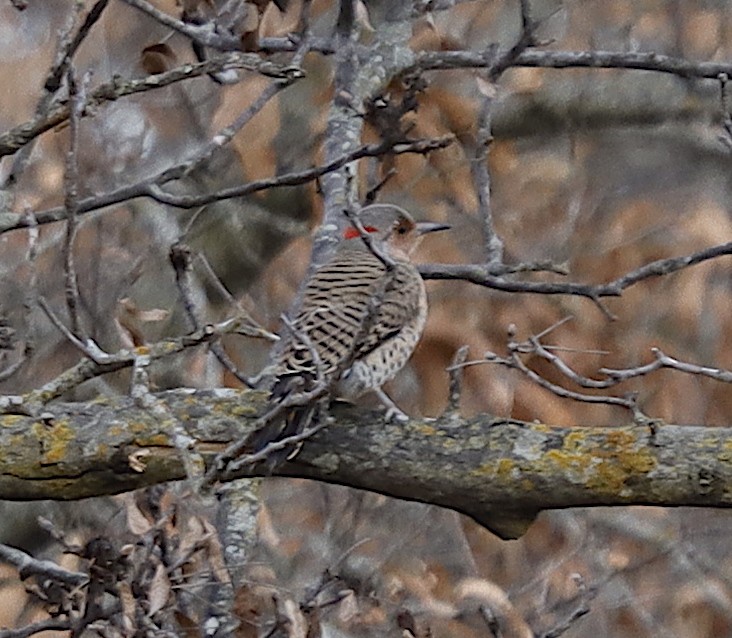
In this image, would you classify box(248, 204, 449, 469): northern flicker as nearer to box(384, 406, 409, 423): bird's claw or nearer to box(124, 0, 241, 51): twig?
box(384, 406, 409, 423): bird's claw

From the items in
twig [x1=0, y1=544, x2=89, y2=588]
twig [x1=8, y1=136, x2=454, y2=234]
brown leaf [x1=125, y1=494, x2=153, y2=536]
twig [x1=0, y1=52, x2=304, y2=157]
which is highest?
twig [x1=0, y1=52, x2=304, y2=157]

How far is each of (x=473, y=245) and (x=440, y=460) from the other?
3.85 meters

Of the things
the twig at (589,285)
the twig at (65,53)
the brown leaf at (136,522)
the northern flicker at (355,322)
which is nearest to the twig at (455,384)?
the northern flicker at (355,322)

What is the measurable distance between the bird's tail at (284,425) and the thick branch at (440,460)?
53mm

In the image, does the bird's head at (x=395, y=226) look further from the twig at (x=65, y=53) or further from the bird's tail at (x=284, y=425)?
the twig at (x=65, y=53)

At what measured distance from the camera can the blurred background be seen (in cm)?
628

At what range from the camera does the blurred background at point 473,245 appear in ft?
20.6

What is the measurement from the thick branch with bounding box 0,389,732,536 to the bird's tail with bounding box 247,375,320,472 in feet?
0.17

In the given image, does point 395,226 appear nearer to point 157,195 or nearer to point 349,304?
point 349,304

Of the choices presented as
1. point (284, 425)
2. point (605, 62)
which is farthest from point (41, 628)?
point (605, 62)

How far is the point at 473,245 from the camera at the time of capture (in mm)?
7348

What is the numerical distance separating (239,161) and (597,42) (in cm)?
196

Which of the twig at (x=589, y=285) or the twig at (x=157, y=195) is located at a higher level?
the twig at (x=157, y=195)

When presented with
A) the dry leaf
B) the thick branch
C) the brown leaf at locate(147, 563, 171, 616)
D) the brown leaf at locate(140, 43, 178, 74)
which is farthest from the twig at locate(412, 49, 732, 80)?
the brown leaf at locate(147, 563, 171, 616)
